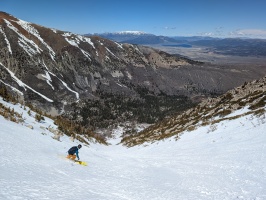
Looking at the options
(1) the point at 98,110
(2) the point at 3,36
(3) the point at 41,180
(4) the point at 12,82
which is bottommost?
(1) the point at 98,110

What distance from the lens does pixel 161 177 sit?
14758 mm

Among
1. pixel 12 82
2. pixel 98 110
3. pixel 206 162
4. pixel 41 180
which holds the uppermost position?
pixel 41 180

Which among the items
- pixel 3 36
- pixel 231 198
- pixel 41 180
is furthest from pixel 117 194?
pixel 3 36

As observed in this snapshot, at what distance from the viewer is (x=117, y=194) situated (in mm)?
10445

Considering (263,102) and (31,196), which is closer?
(31,196)

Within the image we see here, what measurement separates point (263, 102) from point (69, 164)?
24.2 meters

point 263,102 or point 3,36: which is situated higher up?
point 3,36

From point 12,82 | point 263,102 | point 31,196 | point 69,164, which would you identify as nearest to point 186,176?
point 69,164

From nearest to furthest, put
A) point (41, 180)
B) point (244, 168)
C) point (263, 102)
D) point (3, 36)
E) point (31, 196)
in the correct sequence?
point (31, 196) → point (41, 180) → point (244, 168) → point (263, 102) → point (3, 36)

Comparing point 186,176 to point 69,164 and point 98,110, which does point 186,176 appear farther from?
point 98,110

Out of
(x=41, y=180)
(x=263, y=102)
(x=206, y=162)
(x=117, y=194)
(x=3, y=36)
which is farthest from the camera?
(x=3, y=36)

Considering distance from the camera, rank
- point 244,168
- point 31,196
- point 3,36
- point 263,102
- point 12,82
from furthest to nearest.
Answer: point 3,36
point 12,82
point 263,102
point 244,168
point 31,196

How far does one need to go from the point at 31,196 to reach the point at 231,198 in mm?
7651

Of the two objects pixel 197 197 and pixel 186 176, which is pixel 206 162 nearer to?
pixel 186 176
